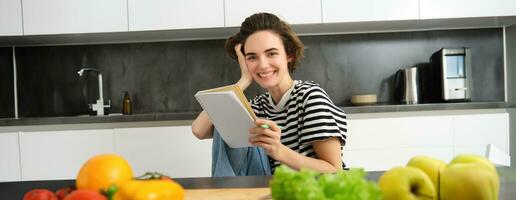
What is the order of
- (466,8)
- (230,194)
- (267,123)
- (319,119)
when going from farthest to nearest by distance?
(466,8), (319,119), (267,123), (230,194)

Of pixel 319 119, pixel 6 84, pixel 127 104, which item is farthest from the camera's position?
pixel 6 84

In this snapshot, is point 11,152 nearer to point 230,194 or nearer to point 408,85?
point 230,194

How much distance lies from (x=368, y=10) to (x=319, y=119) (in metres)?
1.62

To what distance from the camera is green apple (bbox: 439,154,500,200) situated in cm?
54

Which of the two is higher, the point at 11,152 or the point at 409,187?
the point at 409,187

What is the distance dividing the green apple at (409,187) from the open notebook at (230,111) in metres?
0.59

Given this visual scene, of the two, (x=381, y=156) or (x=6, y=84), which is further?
(x=6, y=84)

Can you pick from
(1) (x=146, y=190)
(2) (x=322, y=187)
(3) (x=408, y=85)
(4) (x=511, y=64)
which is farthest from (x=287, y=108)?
(4) (x=511, y=64)

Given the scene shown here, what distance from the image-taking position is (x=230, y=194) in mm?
881

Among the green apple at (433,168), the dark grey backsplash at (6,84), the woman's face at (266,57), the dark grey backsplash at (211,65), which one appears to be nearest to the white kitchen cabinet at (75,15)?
the dark grey backsplash at (211,65)

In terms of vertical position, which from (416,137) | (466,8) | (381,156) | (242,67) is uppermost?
(466,8)

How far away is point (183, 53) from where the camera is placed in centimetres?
318

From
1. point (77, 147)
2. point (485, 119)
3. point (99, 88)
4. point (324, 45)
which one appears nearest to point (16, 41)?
point (99, 88)

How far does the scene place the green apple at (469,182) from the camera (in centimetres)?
54
